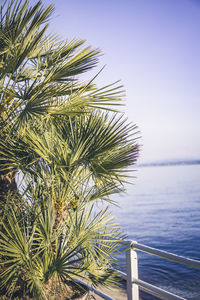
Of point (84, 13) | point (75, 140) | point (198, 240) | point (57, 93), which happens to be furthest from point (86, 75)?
point (198, 240)

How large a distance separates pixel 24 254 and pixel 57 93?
4.17ft

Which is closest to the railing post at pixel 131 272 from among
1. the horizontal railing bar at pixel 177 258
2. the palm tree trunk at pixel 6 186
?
the horizontal railing bar at pixel 177 258

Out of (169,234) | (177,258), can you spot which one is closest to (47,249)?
(177,258)

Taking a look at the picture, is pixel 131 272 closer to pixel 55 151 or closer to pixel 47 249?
pixel 47 249

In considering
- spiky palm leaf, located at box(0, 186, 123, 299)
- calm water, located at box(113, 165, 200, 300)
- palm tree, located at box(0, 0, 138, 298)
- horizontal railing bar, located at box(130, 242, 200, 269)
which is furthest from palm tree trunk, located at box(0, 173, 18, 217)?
horizontal railing bar, located at box(130, 242, 200, 269)

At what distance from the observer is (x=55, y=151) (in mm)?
2326

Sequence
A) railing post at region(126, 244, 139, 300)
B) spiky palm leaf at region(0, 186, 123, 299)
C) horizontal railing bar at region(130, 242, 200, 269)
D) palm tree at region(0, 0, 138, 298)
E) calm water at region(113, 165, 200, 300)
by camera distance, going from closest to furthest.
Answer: horizontal railing bar at region(130, 242, 200, 269) < spiky palm leaf at region(0, 186, 123, 299) < palm tree at region(0, 0, 138, 298) < railing post at region(126, 244, 139, 300) < calm water at region(113, 165, 200, 300)

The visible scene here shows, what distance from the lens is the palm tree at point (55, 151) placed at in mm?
2135

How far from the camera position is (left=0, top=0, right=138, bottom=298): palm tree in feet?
7.00

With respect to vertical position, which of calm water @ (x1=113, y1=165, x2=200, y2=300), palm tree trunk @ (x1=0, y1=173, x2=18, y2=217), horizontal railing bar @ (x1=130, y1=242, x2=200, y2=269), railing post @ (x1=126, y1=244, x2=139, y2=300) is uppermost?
palm tree trunk @ (x1=0, y1=173, x2=18, y2=217)

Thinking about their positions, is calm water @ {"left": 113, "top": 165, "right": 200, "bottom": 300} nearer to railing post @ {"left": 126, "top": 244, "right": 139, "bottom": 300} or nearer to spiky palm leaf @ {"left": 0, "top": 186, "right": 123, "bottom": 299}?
railing post @ {"left": 126, "top": 244, "right": 139, "bottom": 300}

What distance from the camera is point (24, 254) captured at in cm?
184

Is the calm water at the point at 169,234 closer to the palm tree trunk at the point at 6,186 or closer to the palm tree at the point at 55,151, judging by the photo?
the palm tree at the point at 55,151

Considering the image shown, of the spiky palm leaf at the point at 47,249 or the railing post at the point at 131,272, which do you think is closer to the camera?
the spiky palm leaf at the point at 47,249
